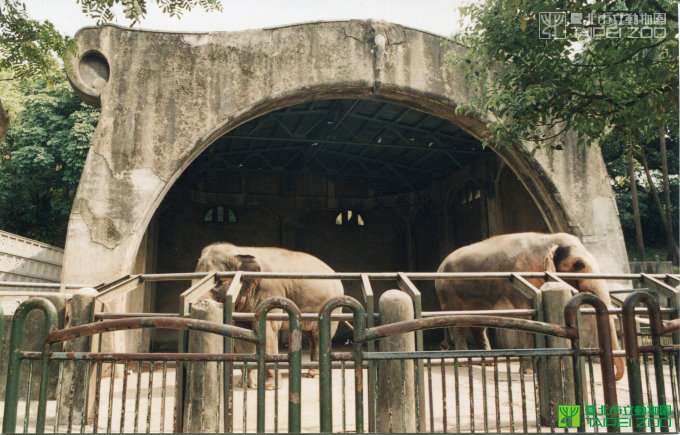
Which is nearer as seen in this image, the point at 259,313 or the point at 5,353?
the point at 259,313

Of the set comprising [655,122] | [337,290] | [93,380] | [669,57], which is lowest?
[93,380]

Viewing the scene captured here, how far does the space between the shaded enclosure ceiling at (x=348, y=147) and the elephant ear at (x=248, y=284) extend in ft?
16.5

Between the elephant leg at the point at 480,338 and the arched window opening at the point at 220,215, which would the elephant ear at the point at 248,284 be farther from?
the arched window opening at the point at 220,215

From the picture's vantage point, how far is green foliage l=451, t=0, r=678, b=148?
4812 mm

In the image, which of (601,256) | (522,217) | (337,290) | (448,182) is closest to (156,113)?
(337,290)

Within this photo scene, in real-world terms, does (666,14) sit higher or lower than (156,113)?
lower

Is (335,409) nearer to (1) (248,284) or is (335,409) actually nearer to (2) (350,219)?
(1) (248,284)

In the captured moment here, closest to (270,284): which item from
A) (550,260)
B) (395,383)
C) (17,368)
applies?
(550,260)

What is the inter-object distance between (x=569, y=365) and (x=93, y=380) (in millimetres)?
4520

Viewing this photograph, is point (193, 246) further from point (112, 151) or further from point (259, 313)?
point (259, 313)

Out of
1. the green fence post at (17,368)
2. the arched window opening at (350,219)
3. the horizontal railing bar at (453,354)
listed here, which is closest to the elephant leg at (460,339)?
the horizontal railing bar at (453,354)

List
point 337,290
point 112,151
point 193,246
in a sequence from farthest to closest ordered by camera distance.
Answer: point 193,246, point 337,290, point 112,151

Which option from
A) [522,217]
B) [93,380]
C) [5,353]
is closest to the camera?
[93,380]

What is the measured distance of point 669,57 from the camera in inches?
189
